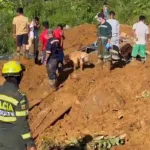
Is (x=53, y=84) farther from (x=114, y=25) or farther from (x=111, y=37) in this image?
(x=114, y=25)

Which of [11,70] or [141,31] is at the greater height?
[11,70]

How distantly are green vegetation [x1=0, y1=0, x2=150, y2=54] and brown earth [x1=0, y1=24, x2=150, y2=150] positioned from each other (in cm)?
881

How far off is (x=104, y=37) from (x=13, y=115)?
8424 millimetres

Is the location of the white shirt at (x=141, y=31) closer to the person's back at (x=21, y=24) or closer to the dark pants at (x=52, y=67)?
the dark pants at (x=52, y=67)

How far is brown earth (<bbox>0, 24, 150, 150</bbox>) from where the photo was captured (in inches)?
478

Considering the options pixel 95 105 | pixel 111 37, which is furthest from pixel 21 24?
pixel 95 105

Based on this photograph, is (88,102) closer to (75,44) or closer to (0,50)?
(75,44)

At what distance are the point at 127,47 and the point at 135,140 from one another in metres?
7.66

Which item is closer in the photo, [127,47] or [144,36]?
[144,36]

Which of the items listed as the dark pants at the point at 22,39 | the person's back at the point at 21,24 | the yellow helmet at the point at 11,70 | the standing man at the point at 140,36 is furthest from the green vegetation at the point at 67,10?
the yellow helmet at the point at 11,70

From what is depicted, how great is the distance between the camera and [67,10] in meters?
26.7

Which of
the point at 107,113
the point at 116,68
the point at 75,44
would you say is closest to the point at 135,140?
the point at 107,113

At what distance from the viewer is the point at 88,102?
13.6 m

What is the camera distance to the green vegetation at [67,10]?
25.1 metres
